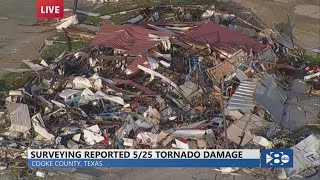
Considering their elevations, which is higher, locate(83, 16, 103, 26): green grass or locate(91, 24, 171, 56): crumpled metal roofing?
locate(91, 24, 171, 56): crumpled metal roofing

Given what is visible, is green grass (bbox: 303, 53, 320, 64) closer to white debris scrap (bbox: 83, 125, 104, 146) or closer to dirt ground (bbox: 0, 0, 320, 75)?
dirt ground (bbox: 0, 0, 320, 75)

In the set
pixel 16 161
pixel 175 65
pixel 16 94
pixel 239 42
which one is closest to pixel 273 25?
pixel 239 42

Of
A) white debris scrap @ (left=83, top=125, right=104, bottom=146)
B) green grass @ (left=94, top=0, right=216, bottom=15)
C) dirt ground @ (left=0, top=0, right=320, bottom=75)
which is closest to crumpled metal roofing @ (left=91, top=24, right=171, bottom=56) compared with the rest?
dirt ground @ (left=0, top=0, right=320, bottom=75)

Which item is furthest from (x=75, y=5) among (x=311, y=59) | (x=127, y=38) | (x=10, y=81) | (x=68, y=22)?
(x=311, y=59)

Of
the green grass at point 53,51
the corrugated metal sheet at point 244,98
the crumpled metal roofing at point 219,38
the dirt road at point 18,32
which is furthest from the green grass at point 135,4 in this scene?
the corrugated metal sheet at point 244,98

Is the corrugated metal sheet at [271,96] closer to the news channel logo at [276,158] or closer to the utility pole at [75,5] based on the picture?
the news channel logo at [276,158]

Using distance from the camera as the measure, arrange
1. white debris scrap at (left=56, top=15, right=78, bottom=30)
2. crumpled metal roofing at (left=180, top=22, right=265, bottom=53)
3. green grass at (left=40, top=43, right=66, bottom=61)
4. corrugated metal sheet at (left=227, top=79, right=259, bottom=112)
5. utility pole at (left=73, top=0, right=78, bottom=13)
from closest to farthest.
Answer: corrugated metal sheet at (left=227, top=79, right=259, bottom=112) → crumpled metal roofing at (left=180, top=22, right=265, bottom=53) → green grass at (left=40, top=43, right=66, bottom=61) → white debris scrap at (left=56, top=15, right=78, bottom=30) → utility pole at (left=73, top=0, right=78, bottom=13)

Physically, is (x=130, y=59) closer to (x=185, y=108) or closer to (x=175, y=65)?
(x=175, y=65)
